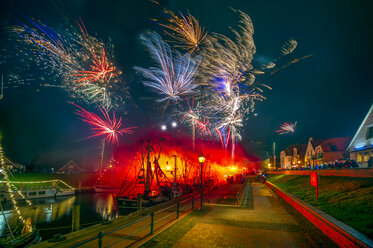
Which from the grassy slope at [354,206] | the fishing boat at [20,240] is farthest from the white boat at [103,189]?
the grassy slope at [354,206]

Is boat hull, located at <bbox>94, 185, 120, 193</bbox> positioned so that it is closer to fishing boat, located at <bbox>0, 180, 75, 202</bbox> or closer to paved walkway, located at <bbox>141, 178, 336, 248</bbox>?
fishing boat, located at <bbox>0, 180, 75, 202</bbox>

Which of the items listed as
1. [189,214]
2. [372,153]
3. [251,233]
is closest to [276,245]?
[251,233]

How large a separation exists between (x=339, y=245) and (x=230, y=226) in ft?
14.0

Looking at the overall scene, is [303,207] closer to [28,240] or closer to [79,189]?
[28,240]

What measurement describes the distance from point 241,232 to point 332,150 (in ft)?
183

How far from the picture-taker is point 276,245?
7.36 meters

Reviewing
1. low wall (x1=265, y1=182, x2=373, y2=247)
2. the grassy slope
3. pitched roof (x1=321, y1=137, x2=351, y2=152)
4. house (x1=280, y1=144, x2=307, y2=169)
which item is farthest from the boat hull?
house (x1=280, y1=144, x2=307, y2=169)

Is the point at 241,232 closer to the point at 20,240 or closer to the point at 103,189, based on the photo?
the point at 20,240

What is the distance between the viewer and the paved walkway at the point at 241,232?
24.7 ft

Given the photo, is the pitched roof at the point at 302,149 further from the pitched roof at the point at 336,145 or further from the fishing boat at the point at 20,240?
the fishing boat at the point at 20,240

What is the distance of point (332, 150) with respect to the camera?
51.5 m

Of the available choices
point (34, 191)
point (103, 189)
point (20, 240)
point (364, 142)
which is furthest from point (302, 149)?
point (20, 240)

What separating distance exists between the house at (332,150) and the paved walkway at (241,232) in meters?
49.5

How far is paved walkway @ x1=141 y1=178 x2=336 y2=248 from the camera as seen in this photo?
7.54 m
